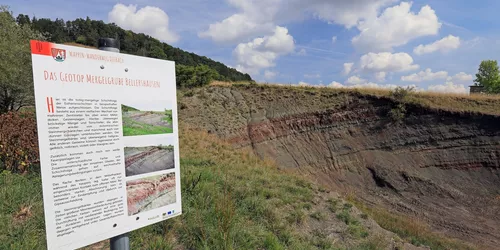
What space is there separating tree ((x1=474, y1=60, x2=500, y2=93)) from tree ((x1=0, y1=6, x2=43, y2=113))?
64.9 metres

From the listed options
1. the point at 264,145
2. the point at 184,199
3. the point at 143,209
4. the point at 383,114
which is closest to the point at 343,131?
the point at 383,114

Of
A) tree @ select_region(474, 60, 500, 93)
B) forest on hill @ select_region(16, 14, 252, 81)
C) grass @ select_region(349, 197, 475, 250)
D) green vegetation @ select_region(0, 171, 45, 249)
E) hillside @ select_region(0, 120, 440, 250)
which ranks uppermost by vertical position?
forest on hill @ select_region(16, 14, 252, 81)

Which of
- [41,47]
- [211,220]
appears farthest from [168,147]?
[211,220]

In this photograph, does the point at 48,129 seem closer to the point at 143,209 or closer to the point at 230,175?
the point at 143,209

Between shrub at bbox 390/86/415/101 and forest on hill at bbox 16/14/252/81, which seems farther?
forest on hill at bbox 16/14/252/81

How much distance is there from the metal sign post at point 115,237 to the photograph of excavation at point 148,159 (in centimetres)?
63

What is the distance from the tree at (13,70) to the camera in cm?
1518

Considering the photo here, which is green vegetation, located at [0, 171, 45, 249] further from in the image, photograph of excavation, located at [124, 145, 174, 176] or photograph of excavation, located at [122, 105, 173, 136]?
photograph of excavation, located at [122, 105, 173, 136]

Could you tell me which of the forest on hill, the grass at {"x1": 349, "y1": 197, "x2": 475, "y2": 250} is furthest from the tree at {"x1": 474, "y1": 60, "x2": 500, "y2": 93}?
the grass at {"x1": 349, "y1": 197, "x2": 475, "y2": 250}

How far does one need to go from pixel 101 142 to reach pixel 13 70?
17417 mm

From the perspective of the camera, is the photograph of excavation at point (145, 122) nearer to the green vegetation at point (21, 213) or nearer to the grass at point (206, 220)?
the grass at point (206, 220)

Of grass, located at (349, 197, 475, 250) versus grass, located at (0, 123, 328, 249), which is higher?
grass, located at (0, 123, 328, 249)

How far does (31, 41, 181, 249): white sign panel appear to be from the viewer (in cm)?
215

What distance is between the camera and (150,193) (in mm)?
2812
